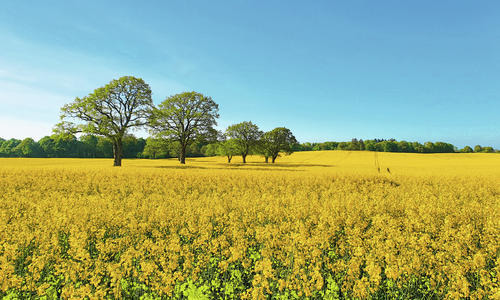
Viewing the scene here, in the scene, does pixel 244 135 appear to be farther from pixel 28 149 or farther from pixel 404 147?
pixel 404 147

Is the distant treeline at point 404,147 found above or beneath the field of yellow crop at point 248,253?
above

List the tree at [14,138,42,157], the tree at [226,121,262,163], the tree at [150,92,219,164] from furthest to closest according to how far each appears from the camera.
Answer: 1. the tree at [14,138,42,157]
2. the tree at [226,121,262,163]
3. the tree at [150,92,219,164]

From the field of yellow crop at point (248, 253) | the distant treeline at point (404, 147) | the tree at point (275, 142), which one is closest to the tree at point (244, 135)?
the tree at point (275, 142)

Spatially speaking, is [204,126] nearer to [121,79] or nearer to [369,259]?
[121,79]

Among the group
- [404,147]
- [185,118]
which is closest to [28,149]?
[185,118]

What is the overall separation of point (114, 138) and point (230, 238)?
102ft

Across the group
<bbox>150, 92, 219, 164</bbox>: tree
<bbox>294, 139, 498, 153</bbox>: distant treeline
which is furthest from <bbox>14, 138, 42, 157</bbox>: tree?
<bbox>294, 139, 498, 153</bbox>: distant treeline

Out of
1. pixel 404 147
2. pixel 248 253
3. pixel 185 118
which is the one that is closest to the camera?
pixel 248 253

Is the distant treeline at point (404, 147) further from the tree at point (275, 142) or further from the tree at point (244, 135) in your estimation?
the tree at point (244, 135)

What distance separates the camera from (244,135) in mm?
49625

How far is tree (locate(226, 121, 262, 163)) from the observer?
49344mm

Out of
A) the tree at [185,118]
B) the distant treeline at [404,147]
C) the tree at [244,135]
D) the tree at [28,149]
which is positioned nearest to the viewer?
the tree at [185,118]

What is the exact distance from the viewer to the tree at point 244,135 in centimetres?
4934

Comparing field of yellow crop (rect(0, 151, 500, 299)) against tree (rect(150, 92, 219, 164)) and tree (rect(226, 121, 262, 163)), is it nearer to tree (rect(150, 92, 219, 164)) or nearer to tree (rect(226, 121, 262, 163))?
tree (rect(150, 92, 219, 164))
